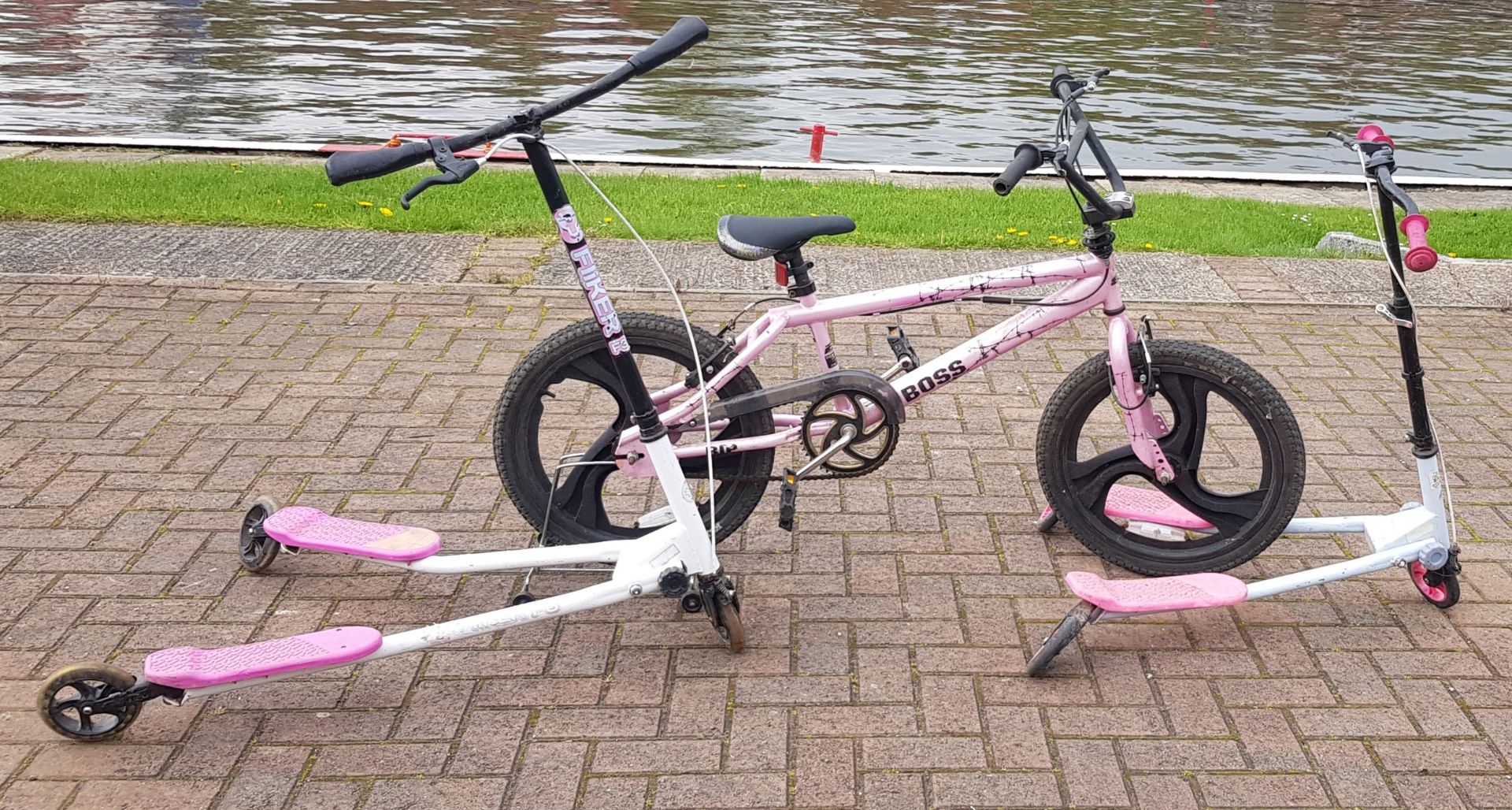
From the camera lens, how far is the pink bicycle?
4.11 meters

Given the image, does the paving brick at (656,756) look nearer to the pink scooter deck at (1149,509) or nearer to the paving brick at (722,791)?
the paving brick at (722,791)

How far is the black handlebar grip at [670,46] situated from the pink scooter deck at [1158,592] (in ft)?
5.97

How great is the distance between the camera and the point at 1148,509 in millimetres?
4488

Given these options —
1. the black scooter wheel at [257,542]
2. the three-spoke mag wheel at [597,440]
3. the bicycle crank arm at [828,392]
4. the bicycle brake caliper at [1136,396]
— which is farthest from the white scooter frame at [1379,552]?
the black scooter wheel at [257,542]

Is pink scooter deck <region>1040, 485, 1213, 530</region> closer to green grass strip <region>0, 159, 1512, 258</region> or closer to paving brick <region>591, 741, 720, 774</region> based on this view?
paving brick <region>591, 741, 720, 774</region>

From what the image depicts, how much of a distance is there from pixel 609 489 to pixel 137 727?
1.87 meters

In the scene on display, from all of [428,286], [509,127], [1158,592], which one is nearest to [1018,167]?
[1158,592]

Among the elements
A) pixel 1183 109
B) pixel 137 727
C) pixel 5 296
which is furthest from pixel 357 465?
pixel 1183 109

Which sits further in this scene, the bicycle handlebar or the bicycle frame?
the bicycle frame

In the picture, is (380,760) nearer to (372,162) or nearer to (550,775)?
(550,775)

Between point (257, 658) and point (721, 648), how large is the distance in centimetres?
126

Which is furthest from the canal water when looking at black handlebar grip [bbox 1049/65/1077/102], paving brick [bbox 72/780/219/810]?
paving brick [bbox 72/780/219/810]

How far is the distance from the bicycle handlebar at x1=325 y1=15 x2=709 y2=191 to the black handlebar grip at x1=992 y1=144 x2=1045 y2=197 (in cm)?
89

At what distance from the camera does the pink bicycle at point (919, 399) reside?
411 centimetres
